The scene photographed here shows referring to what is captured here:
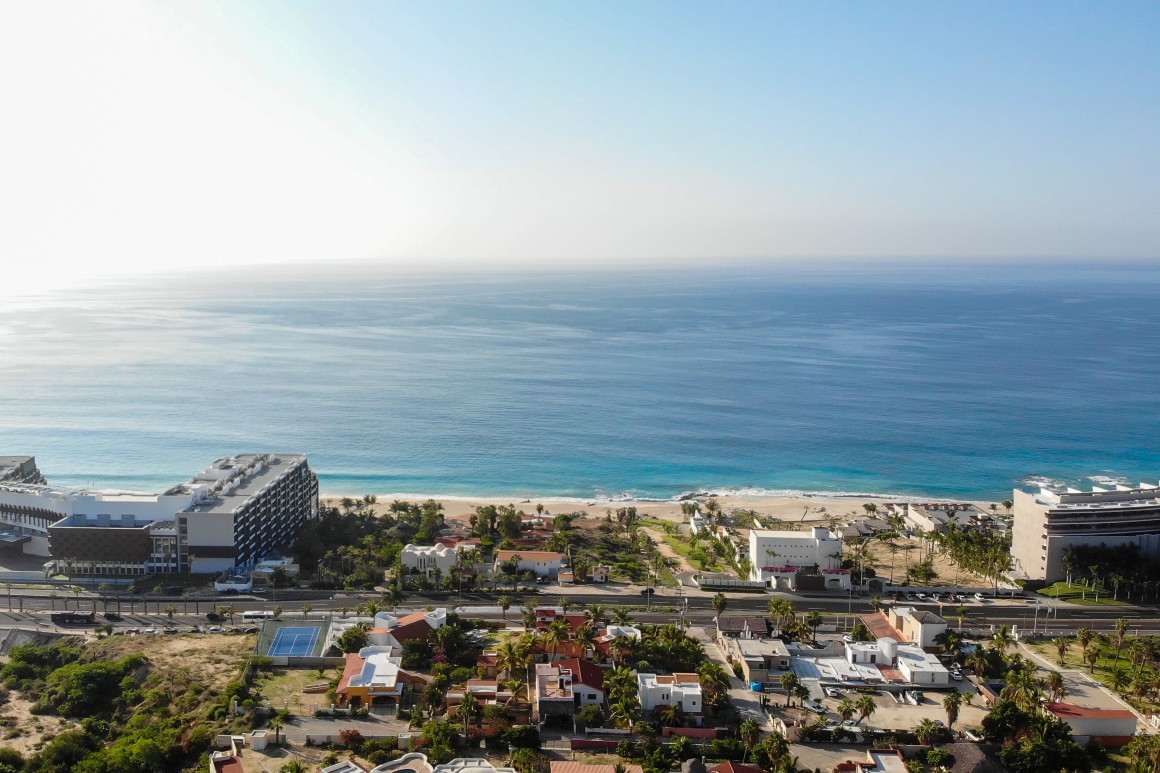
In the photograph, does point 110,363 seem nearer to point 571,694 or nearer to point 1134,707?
point 571,694

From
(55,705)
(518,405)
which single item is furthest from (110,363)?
(55,705)

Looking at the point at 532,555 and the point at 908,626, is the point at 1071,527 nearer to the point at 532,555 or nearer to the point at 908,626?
the point at 908,626

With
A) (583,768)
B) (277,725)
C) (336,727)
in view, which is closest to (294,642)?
(277,725)

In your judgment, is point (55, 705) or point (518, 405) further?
point (518, 405)

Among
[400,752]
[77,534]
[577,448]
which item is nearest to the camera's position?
[400,752]

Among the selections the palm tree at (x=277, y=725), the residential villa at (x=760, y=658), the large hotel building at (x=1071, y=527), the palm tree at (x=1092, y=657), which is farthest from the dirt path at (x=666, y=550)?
the palm tree at (x=277, y=725)
